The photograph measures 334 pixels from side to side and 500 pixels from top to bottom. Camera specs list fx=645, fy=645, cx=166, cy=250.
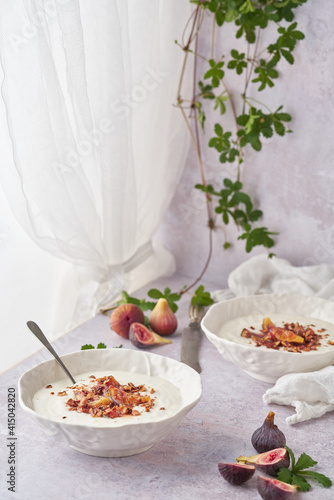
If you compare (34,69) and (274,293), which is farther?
(274,293)

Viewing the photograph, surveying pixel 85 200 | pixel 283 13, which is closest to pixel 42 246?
pixel 85 200

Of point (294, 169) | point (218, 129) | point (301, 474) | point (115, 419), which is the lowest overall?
point (301, 474)

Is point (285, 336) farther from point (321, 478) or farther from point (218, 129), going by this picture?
point (218, 129)

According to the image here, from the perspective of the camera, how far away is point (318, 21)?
5.25 ft

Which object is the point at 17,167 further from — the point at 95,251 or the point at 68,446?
the point at 68,446

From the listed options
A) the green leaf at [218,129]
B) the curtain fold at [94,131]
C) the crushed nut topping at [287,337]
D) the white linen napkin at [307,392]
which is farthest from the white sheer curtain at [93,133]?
the white linen napkin at [307,392]

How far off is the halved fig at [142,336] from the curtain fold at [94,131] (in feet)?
0.68

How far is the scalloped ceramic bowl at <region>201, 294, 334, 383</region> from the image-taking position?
130 centimetres

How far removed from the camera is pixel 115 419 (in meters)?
1.06

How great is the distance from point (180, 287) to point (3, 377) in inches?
27.0

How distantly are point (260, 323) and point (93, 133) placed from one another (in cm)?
59

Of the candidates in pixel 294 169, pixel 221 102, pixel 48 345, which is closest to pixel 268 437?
pixel 48 345

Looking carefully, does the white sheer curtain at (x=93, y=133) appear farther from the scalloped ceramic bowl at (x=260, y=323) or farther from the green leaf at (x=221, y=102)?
the scalloped ceramic bowl at (x=260, y=323)

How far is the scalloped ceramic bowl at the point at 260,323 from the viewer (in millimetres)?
1297
